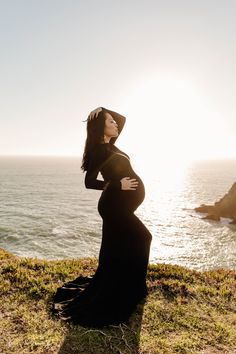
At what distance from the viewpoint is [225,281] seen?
7820mm

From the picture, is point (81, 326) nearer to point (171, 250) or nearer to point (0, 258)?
point (0, 258)

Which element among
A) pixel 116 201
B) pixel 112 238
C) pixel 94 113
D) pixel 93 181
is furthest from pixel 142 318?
pixel 94 113

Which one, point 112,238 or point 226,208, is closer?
point 112,238

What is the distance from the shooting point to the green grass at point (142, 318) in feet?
16.5

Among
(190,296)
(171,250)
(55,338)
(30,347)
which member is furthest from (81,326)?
(171,250)

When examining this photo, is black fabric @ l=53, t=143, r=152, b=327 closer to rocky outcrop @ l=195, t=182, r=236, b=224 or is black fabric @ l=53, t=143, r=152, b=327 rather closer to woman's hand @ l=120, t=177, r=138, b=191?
woman's hand @ l=120, t=177, r=138, b=191

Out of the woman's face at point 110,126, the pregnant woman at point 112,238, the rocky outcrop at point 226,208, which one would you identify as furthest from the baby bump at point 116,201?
the rocky outcrop at point 226,208

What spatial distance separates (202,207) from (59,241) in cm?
3877

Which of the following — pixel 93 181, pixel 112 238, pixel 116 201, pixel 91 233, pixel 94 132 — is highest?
pixel 94 132

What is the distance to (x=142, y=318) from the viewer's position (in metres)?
5.89

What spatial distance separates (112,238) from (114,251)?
269 millimetres

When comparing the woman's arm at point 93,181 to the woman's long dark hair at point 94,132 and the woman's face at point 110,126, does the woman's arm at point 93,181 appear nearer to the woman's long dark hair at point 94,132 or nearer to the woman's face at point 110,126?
the woman's long dark hair at point 94,132

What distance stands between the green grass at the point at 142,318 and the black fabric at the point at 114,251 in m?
0.29

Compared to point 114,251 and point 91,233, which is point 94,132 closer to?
point 114,251
